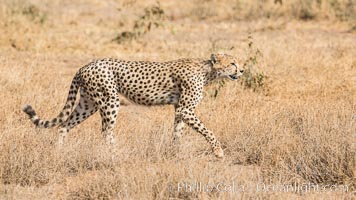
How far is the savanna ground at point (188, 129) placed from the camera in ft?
15.2

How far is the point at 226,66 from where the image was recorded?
6152mm

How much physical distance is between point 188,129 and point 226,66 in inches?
29.4

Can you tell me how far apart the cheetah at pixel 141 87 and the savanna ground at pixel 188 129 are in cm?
16

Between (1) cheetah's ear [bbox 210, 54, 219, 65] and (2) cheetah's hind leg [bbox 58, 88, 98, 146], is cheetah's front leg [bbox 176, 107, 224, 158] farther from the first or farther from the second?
(2) cheetah's hind leg [bbox 58, 88, 98, 146]

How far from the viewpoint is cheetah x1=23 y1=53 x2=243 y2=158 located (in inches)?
233

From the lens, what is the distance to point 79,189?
4648mm

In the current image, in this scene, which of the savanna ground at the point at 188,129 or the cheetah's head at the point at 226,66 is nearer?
the savanna ground at the point at 188,129

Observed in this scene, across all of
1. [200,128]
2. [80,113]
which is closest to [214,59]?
[200,128]

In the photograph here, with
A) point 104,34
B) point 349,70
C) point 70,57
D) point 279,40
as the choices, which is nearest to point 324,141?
point 349,70

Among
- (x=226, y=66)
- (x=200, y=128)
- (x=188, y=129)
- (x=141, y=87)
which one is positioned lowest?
(x=188, y=129)

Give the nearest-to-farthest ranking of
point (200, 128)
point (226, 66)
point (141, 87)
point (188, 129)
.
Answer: point (200, 128) → point (141, 87) → point (226, 66) → point (188, 129)

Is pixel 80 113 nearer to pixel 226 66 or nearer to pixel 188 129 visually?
pixel 188 129

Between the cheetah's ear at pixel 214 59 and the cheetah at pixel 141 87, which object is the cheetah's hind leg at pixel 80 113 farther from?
the cheetah's ear at pixel 214 59

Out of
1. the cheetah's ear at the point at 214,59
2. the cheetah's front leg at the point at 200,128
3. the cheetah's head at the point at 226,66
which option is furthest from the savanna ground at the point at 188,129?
the cheetah's ear at the point at 214,59
